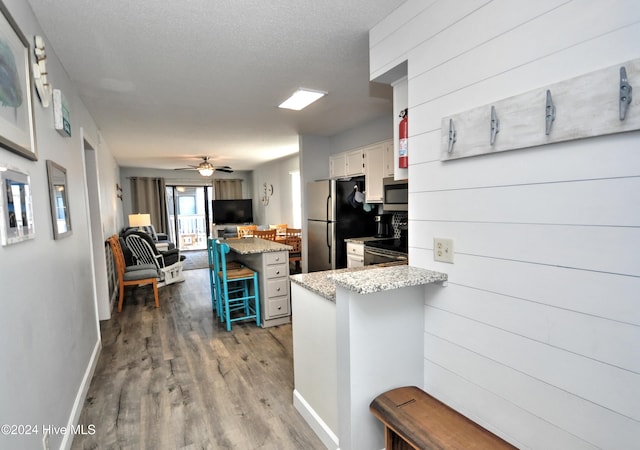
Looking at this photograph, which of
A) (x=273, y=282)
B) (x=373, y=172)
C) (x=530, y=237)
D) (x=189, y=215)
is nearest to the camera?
(x=530, y=237)

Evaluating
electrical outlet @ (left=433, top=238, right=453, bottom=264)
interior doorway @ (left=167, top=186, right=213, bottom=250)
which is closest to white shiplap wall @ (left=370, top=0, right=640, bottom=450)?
electrical outlet @ (left=433, top=238, right=453, bottom=264)

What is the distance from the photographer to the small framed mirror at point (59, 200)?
1.81 m

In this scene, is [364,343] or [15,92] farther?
[364,343]

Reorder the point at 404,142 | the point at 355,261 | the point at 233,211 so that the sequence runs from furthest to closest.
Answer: the point at 233,211 < the point at 355,261 < the point at 404,142

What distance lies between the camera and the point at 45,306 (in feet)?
5.21

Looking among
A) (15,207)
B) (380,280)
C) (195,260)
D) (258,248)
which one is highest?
(15,207)

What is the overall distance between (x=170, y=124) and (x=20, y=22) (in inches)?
105

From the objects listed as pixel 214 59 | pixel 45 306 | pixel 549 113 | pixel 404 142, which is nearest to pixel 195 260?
pixel 214 59

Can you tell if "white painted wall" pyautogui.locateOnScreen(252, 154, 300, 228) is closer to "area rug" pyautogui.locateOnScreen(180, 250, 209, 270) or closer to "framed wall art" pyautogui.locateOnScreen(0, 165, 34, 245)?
"area rug" pyautogui.locateOnScreen(180, 250, 209, 270)

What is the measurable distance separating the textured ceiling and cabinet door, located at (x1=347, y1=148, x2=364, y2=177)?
45 cm

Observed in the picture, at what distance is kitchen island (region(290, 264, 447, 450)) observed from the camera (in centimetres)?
149

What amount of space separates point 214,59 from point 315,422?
2.57 meters

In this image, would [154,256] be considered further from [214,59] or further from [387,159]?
[387,159]

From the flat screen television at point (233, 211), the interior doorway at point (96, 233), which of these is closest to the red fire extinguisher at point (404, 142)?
the interior doorway at point (96, 233)
